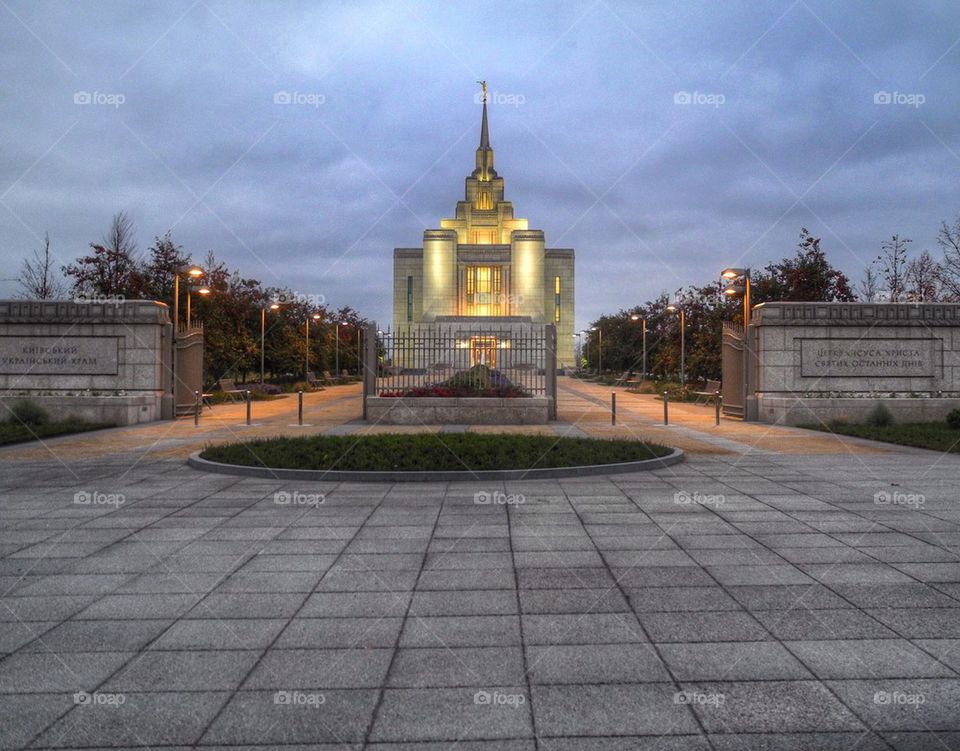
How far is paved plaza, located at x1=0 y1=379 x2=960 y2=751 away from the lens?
339cm

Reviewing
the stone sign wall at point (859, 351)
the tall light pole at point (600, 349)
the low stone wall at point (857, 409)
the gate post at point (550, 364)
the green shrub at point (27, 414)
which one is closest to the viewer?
the green shrub at point (27, 414)

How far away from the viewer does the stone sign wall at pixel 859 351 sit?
20562 millimetres

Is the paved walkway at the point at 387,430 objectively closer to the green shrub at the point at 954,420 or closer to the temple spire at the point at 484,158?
the green shrub at the point at 954,420

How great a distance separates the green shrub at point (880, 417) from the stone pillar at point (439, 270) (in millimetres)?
73759

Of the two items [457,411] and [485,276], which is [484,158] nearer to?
[485,276]

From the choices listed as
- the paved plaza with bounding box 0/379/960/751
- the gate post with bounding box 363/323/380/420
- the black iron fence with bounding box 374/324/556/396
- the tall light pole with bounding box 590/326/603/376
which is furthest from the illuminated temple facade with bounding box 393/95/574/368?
the paved plaza with bounding box 0/379/960/751

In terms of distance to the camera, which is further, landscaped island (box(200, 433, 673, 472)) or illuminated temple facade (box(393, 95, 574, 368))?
illuminated temple facade (box(393, 95, 574, 368))

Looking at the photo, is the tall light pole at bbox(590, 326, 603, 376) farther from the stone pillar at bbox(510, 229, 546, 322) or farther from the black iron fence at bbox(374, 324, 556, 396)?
the black iron fence at bbox(374, 324, 556, 396)

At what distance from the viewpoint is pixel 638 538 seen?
7.02 metres

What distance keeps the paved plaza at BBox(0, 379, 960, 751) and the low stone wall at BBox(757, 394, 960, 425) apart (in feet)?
36.5

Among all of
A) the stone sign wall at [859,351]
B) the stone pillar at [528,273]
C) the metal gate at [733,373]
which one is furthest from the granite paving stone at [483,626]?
the stone pillar at [528,273]

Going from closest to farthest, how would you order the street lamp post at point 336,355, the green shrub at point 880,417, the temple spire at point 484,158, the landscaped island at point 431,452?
1. the landscaped island at point 431,452
2. the green shrub at point 880,417
3. the street lamp post at point 336,355
4. the temple spire at point 484,158

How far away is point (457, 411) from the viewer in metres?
20.5

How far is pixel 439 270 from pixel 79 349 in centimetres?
7214
